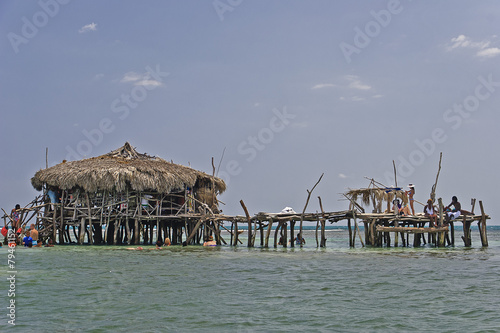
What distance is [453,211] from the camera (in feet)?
81.0

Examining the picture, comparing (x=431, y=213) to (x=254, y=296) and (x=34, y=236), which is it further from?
(x=34, y=236)

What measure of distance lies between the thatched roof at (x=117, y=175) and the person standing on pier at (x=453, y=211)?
12536 millimetres

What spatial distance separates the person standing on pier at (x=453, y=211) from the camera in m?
24.4

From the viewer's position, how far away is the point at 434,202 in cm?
2484

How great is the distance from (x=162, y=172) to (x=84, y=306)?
57.2 feet

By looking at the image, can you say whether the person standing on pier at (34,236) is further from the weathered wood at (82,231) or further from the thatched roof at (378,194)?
the thatched roof at (378,194)

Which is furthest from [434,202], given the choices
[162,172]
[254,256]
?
[162,172]

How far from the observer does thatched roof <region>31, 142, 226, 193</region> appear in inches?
1022

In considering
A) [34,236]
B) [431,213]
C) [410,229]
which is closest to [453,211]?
[431,213]

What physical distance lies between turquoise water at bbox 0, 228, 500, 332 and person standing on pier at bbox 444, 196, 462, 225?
6.77 m

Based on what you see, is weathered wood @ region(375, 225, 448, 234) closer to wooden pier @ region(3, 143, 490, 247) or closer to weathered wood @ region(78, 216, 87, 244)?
wooden pier @ region(3, 143, 490, 247)

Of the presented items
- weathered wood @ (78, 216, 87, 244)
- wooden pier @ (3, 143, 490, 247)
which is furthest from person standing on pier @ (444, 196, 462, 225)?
weathered wood @ (78, 216, 87, 244)

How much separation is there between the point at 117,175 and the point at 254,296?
640 inches

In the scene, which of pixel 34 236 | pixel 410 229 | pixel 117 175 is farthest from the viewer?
pixel 117 175
